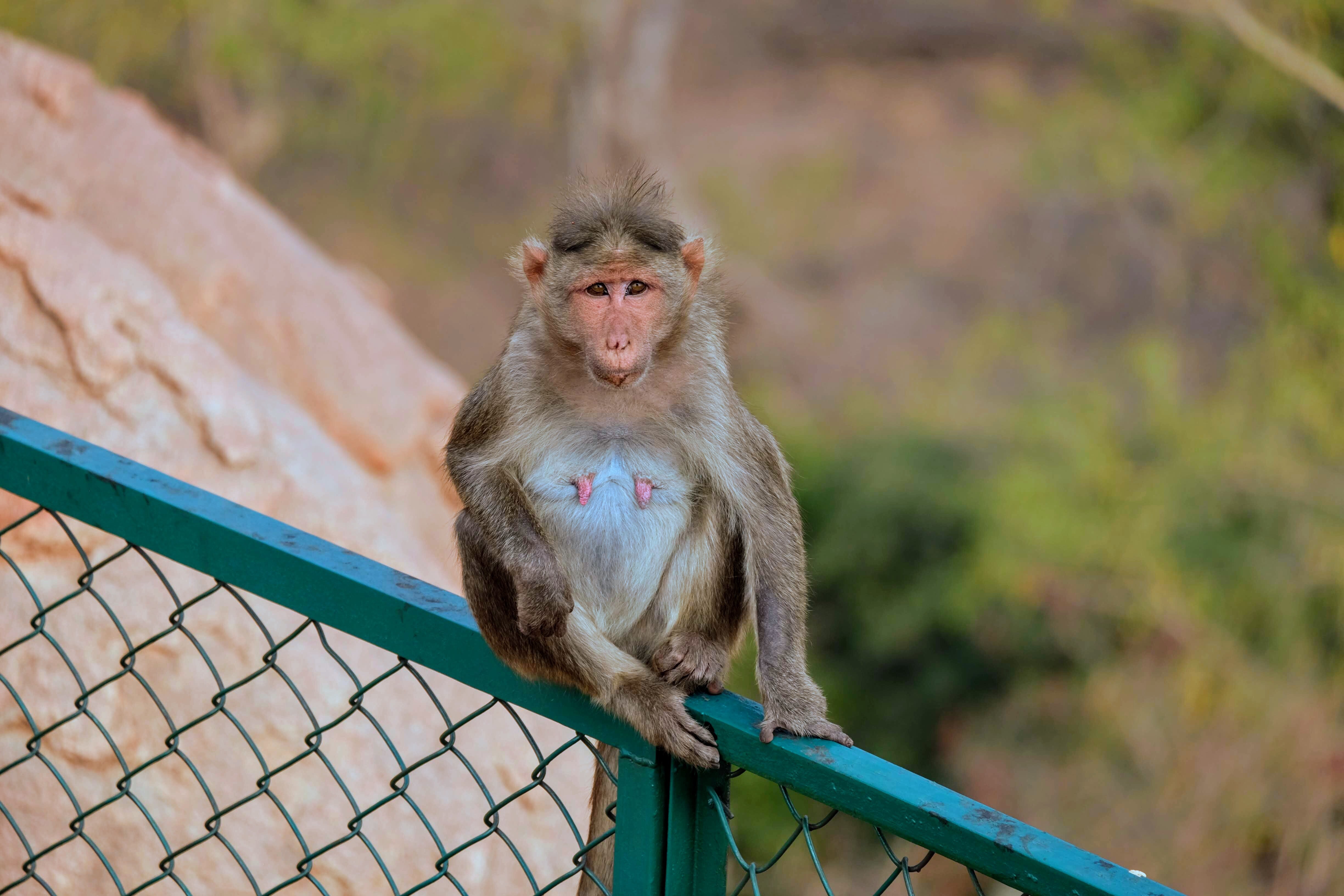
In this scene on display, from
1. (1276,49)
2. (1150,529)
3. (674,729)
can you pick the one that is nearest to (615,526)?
(674,729)

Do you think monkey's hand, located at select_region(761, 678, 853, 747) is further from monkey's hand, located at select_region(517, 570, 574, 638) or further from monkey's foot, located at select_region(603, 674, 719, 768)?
monkey's hand, located at select_region(517, 570, 574, 638)

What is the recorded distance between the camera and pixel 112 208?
502 centimetres

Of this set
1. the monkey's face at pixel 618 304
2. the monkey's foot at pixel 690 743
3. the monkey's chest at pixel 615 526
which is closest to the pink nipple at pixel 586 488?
the monkey's chest at pixel 615 526

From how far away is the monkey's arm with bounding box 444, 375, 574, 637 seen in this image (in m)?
2.49

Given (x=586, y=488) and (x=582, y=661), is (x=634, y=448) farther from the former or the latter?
(x=582, y=661)

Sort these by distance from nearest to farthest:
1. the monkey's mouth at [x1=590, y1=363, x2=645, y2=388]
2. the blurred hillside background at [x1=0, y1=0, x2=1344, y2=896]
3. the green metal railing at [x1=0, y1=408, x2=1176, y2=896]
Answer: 1. the green metal railing at [x1=0, y1=408, x2=1176, y2=896]
2. the monkey's mouth at [x1=590, y1=363, x2=645, y2=388]
3. the blurred hillside background at [x1=0, y1=0, x2=1344, y2=896]

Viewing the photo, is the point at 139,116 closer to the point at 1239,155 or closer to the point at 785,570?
the point at 785,570

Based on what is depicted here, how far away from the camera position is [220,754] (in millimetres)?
3598

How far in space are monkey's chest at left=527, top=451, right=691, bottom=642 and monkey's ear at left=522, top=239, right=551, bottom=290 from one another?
1.41 feet

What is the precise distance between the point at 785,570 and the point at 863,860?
24.0 feet

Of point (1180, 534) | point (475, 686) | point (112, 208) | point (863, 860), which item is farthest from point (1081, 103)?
point (475, 686)

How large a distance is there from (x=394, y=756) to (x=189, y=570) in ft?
5.46

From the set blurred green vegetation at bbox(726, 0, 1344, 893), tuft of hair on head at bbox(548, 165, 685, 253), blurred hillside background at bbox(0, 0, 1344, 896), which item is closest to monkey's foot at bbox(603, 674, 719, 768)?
tuft of hair on head at bbox(548, 165, 685, 253)

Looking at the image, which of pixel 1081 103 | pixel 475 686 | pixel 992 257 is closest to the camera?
pixel 475 686
